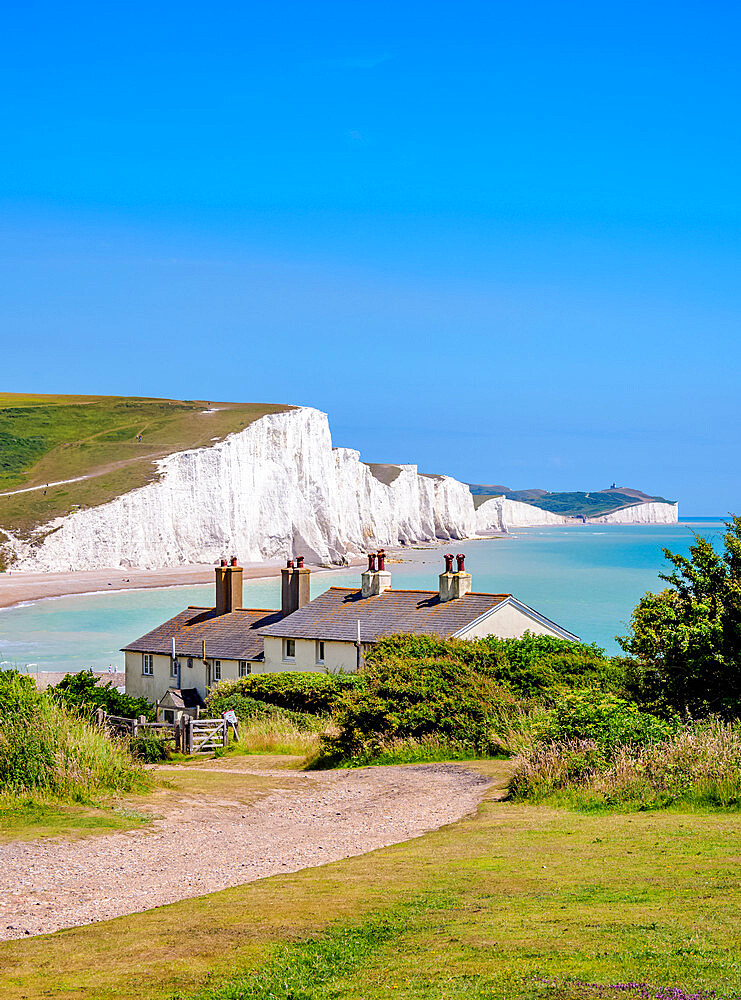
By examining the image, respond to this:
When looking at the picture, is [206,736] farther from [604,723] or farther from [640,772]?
[640,772]

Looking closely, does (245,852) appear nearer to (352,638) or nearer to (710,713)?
(710,713)

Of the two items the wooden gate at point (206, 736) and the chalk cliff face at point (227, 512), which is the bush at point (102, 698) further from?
the chalk cliff face at point (227, 512)

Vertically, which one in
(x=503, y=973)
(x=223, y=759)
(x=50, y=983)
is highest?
(x=503, y=973)

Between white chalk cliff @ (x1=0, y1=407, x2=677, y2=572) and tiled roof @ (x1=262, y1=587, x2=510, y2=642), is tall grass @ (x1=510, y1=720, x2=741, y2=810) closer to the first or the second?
tiled roof @ (x1=262, y1=587, x2=510, y2=642)

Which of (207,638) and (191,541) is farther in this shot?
(191,541)

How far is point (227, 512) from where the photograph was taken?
133375 mm

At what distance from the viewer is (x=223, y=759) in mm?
23234

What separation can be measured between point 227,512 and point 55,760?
120m

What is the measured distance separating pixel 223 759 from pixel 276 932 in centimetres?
1654

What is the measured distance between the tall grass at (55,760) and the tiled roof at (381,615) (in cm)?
1892

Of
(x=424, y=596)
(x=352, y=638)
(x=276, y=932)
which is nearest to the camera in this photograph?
(x=276, y=932)

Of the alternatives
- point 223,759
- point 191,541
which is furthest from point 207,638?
point 191,541

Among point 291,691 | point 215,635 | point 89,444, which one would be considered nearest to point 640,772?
point 291,691

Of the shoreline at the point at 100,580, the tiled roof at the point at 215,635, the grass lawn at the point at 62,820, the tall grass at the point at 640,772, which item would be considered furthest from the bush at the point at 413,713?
the shoreline at the point at 100,580
